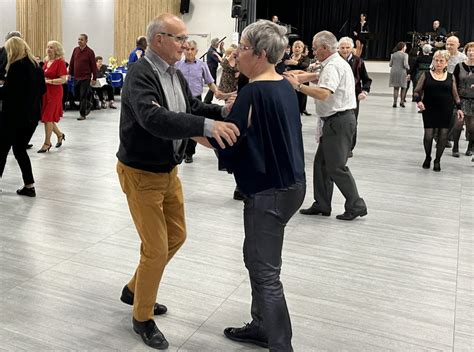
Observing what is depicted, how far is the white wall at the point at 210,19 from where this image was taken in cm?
1975

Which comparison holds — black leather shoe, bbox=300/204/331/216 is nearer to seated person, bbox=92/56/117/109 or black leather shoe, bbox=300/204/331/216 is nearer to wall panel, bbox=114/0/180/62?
seated person, bbox=92/56/117/109

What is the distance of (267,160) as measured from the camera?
240 cm

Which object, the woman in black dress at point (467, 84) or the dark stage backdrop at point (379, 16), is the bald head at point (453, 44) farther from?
the dark stage backdrop at point (379, 16)

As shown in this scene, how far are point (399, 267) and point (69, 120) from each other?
26.2 feet

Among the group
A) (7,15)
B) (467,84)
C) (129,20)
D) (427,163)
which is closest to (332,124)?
(427,163)

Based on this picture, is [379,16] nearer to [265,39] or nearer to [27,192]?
[27,192]

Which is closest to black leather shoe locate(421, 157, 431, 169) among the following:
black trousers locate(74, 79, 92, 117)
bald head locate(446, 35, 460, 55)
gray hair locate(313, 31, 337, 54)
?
bald head locate(446, 35, 460, 55)

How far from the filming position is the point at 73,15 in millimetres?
18688

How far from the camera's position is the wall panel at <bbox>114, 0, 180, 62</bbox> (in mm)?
18469

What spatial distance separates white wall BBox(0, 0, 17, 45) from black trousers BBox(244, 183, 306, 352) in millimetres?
16245

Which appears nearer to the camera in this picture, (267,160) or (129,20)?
(267,160)

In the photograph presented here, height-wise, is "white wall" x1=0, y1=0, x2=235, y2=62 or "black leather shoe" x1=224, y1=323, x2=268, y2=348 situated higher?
"white wall" x1=0, y1=0, x2=235, y2=62

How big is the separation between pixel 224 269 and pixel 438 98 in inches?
175

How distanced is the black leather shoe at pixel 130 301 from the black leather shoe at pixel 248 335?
41 cm
